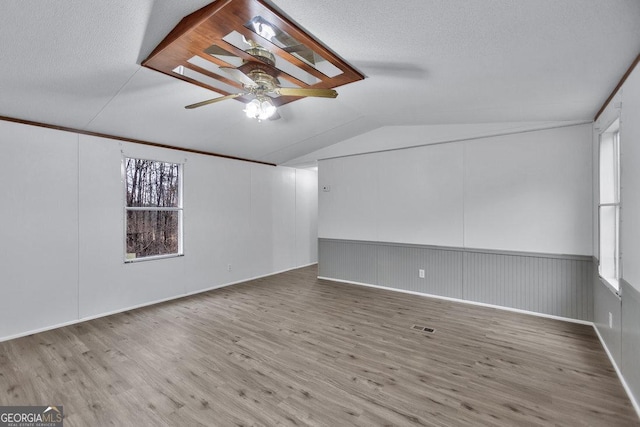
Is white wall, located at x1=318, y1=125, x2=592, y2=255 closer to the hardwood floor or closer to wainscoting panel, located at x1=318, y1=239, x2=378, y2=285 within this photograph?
wainscoting panel, located at x1=318, y1=239, x2=378, y2=285

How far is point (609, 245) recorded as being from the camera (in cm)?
285

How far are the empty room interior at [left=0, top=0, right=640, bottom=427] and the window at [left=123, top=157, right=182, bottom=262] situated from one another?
0.03 metres

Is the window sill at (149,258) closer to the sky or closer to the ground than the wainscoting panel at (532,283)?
closer to the sky

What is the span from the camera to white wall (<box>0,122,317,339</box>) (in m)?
3.11

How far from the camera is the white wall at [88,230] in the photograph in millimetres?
3109

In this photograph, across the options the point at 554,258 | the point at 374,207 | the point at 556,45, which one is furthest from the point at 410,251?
the point at 556,45

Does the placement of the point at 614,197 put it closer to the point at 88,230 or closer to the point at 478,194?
the point at 478,194

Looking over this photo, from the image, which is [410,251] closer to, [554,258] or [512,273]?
[512,273]

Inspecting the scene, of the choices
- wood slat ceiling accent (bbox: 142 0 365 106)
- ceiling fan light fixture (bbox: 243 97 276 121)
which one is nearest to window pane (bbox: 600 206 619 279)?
wood slat ceiling accent (bbox: 142 0 365 106)

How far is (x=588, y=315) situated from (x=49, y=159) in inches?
256

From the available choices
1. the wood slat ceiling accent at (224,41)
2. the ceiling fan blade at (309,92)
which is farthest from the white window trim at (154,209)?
the ceiling fan blade at (309,92)

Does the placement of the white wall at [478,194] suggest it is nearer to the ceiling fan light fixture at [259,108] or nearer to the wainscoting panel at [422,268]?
the wainscoting panel at [422,268]

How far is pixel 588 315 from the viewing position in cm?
338

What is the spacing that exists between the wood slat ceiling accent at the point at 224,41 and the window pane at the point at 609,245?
2.80 meters
